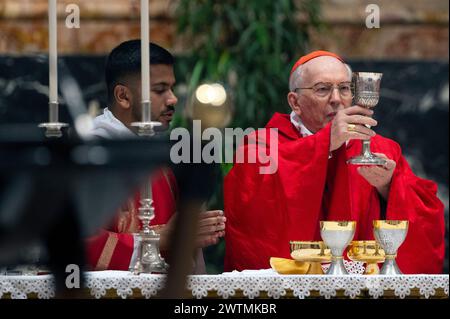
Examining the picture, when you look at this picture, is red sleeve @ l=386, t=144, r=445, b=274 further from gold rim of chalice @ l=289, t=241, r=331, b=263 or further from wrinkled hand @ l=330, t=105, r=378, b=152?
gold rim of chalice @ l=289, t=241, r=331, b=263

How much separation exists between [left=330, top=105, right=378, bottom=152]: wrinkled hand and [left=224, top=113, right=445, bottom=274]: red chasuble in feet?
0.23

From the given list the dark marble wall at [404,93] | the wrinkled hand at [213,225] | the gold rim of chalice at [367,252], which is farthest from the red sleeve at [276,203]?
the dark marble wall at [404,93]

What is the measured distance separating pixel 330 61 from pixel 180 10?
3344mm

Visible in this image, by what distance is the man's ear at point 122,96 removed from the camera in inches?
143

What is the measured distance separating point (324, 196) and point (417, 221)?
0.33 meters

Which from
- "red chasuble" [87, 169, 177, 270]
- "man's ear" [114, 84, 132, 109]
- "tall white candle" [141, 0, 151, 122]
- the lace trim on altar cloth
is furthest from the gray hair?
"tall white candle" [141, 0, 151, 122]

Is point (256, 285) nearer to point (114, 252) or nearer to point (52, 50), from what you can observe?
point (114, 252)

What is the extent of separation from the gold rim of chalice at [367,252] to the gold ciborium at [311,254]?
9 cm

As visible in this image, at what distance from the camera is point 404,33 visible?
740 cm

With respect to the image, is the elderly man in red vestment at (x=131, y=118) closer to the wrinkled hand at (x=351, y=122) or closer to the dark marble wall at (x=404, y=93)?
the wrinkled hand at (x=351, y=122)

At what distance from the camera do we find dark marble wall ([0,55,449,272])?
6.98 m
